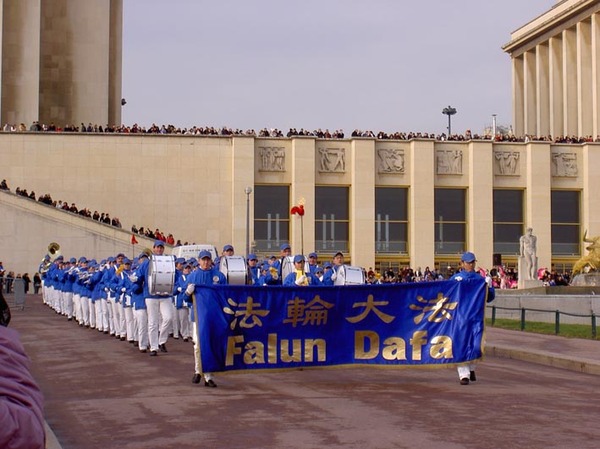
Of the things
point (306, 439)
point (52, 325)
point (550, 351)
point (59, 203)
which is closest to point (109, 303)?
point (52, 325)

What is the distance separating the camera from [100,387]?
15.1 meters

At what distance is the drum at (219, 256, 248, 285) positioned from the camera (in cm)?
2272

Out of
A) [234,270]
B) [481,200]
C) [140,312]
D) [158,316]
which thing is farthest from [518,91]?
[158,316]

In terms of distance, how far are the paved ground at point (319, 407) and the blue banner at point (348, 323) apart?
15.5 inches

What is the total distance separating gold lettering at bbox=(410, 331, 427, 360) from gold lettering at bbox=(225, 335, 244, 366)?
2539 mm

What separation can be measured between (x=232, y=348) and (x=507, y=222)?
183 feet

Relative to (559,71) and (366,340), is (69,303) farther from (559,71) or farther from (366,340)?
(559,71)

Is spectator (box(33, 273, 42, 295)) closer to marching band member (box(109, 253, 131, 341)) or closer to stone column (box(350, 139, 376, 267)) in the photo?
stone column (box(350, 139, 376, 267))

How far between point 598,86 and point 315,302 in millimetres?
74272

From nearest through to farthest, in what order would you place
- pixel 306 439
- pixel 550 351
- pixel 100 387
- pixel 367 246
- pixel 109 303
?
pixel 306 439
pixel 100 387
pixel 550 351
pixel 109 303
pixel 367 246

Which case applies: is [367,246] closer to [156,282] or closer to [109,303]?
[109,303]

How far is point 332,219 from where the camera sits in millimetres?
67312

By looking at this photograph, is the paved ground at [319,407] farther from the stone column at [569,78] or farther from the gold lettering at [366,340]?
the stone column at [569,78]

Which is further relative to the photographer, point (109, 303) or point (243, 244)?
point (243, 244)
